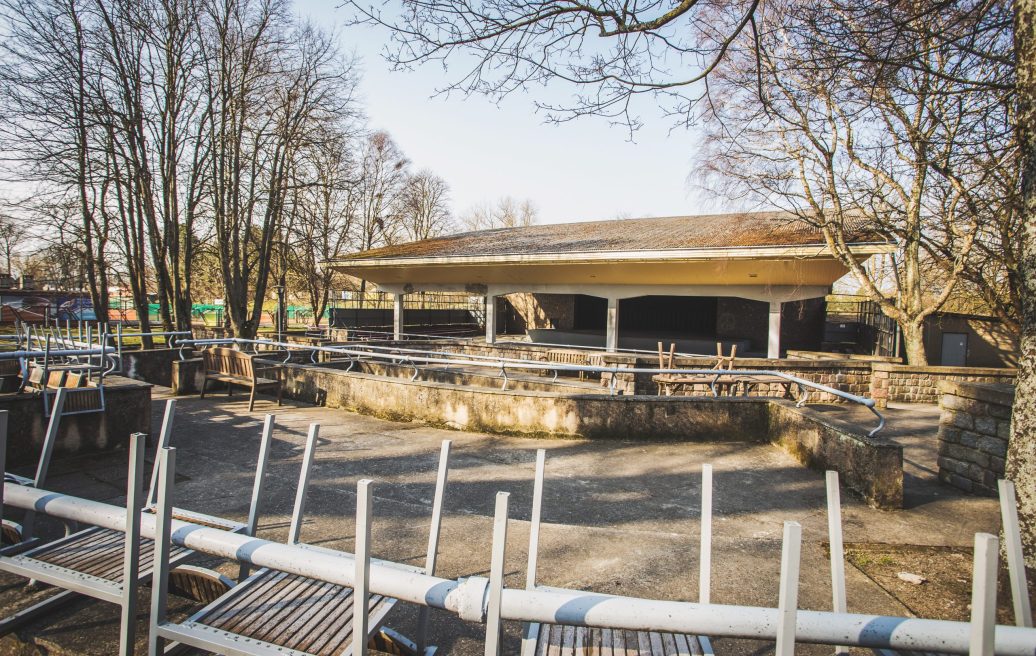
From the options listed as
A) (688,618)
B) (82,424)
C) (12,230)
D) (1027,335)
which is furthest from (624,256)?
(12,230)

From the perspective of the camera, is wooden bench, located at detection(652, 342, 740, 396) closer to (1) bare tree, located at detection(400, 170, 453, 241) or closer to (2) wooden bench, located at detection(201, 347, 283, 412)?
(2) wooden bench, located at detection(201, 347, 283, 412)

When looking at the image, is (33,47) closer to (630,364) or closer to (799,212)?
(630,364)

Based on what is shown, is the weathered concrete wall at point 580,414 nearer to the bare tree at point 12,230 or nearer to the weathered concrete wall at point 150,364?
the weathered concrete wall at point 150,364

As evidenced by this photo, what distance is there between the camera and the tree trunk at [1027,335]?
2.93m

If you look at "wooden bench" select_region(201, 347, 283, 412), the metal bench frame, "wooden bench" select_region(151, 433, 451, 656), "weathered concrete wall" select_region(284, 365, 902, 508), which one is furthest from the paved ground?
"wooden bench" select_region(201, 347, 283, 412)

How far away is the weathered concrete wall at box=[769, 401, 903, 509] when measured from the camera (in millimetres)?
4426

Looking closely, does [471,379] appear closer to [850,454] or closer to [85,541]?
[850,454]

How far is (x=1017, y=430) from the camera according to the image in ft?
9.92

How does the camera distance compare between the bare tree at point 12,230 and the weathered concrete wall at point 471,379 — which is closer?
the weathered concrete wall at point 471,379

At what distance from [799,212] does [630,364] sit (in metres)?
6.96

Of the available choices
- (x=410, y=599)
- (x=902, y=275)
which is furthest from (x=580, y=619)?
(x=902, y=275)

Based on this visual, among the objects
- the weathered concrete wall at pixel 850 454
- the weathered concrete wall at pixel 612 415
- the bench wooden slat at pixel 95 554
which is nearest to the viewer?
the bench wooden slat at pixel 95 554

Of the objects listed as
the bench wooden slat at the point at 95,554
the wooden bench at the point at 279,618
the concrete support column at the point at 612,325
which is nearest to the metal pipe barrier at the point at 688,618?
the wooden bench at the point at 279,618

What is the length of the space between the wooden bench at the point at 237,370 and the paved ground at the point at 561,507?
1290 mm
